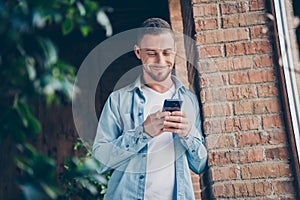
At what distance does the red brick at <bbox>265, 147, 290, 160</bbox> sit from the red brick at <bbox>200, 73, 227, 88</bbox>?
382 mm

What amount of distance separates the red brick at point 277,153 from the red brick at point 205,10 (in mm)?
712

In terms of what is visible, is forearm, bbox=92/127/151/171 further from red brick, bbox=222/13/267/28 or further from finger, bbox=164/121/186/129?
red brick, bbox=222/13/267/28

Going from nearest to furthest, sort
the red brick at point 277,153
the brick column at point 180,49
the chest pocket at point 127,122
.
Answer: the chest pocket at point 127,122 → the red brick at point 277,153 → the brick column at point 180,49

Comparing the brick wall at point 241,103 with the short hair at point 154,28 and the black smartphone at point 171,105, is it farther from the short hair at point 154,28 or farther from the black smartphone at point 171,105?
the black smartphone at point 171,105

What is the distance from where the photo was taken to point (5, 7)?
1.08m

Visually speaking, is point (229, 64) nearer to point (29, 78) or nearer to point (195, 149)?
point (195, 149)

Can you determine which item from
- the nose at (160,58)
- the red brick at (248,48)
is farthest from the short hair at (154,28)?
the red brick at (248,48)

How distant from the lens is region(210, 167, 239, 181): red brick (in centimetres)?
237

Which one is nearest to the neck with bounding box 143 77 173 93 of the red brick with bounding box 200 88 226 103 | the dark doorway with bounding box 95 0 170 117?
the red brick with bounding box 200 88 226 103

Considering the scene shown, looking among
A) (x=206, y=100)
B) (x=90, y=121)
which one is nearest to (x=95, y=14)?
(x=206, y=100)

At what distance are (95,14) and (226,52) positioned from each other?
1.39 metres

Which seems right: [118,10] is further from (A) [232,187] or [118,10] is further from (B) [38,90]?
(B) [38,90]

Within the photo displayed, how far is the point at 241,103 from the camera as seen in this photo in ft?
8.00

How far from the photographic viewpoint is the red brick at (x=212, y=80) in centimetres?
247
